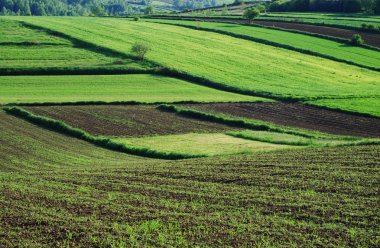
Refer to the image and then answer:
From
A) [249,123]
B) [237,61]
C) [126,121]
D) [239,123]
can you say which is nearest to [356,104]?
[249,123]

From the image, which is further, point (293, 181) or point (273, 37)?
point (273, 37)

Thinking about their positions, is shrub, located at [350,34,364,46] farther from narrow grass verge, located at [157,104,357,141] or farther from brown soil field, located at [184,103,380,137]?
narrow grass verge, located at [157,104,357,141]

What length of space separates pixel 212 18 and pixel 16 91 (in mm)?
84159

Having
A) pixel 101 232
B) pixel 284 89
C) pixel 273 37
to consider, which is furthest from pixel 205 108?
pixel 273 37

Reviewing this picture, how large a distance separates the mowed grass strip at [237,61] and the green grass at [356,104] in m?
2.41

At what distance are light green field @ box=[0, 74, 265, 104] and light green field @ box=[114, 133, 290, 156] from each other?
50.3ft

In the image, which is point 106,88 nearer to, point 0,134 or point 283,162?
point 0,134

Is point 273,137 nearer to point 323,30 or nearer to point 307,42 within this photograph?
point 307,42

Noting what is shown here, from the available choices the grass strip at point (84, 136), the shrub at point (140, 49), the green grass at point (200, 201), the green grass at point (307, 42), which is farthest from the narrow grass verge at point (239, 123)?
the green grass at point (307, 42)

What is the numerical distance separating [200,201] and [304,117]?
105 ft

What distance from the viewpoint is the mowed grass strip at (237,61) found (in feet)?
237

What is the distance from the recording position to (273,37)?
362ft

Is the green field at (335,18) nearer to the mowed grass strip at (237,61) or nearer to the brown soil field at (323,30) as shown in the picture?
the brown soil field at (323,30)

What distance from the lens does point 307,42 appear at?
10688 centimetres
